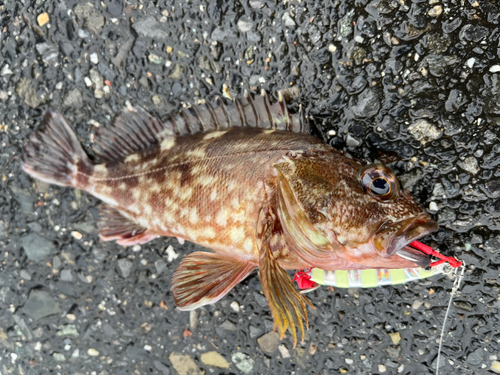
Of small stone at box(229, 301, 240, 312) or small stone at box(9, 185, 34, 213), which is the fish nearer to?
small stone at box(9, 185, 34, 213)

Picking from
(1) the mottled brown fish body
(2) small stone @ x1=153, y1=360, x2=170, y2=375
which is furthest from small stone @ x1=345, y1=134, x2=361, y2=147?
(2) small stone @ x1=153, y1=360, x2=170, y2=375

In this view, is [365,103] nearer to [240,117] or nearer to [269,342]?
[240,117]

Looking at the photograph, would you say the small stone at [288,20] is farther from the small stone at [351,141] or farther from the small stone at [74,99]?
the small stone at [74,99]

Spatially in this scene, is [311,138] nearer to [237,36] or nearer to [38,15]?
[237,36]

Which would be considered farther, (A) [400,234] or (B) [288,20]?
(B) [288,20]

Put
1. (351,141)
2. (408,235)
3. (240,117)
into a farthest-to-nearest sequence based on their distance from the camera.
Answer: (351,141) < (240,117) < (408,235)

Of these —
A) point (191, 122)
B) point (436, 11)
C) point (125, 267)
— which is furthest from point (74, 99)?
point (436, 11)

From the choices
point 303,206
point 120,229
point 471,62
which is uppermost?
point 471,62

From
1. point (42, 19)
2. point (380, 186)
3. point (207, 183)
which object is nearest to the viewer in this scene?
point (380, 186)
